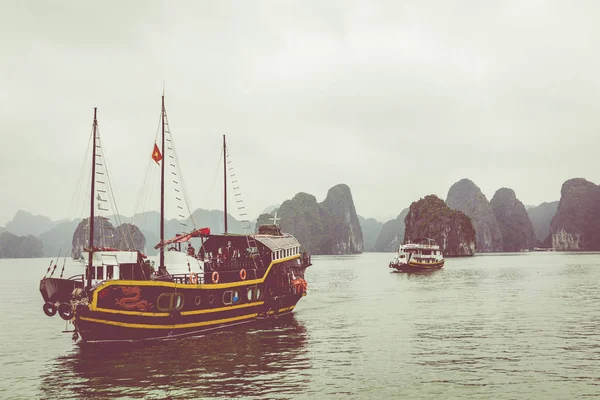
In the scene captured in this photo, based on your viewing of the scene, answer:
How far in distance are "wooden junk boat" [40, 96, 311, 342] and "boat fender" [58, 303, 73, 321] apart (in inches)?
2.0

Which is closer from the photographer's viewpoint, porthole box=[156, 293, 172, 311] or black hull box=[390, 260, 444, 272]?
porthole box=[156, 293, 172, 311]

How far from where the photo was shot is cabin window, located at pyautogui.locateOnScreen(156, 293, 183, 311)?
27250 millimetres

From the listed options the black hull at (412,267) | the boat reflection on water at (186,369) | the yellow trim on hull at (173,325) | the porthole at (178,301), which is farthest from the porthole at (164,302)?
the black hull at (412,267)

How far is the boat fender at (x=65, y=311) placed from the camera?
88.7ft

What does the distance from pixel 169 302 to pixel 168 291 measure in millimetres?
697

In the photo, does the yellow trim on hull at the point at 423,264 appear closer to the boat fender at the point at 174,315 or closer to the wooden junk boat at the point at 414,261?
the wooden junk boat at the point at 414,261

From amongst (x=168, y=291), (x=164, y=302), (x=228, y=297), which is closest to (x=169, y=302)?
(x=164, y=302)

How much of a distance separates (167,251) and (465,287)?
47.7m

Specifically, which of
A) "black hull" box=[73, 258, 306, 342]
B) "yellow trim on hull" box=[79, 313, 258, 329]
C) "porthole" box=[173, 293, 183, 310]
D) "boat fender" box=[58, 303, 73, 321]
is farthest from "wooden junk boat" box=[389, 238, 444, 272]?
"boat fender" box=[58, 303, 73, 321]

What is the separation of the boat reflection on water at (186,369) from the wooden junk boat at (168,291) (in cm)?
110

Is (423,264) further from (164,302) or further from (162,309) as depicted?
(164,302)

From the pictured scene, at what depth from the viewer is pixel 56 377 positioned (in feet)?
73.3

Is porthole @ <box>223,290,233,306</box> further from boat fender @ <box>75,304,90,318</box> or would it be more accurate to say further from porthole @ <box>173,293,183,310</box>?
boat fender @ <box>75,304,90,318</box>

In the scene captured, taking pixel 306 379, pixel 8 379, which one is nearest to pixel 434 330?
pixel 306 379
